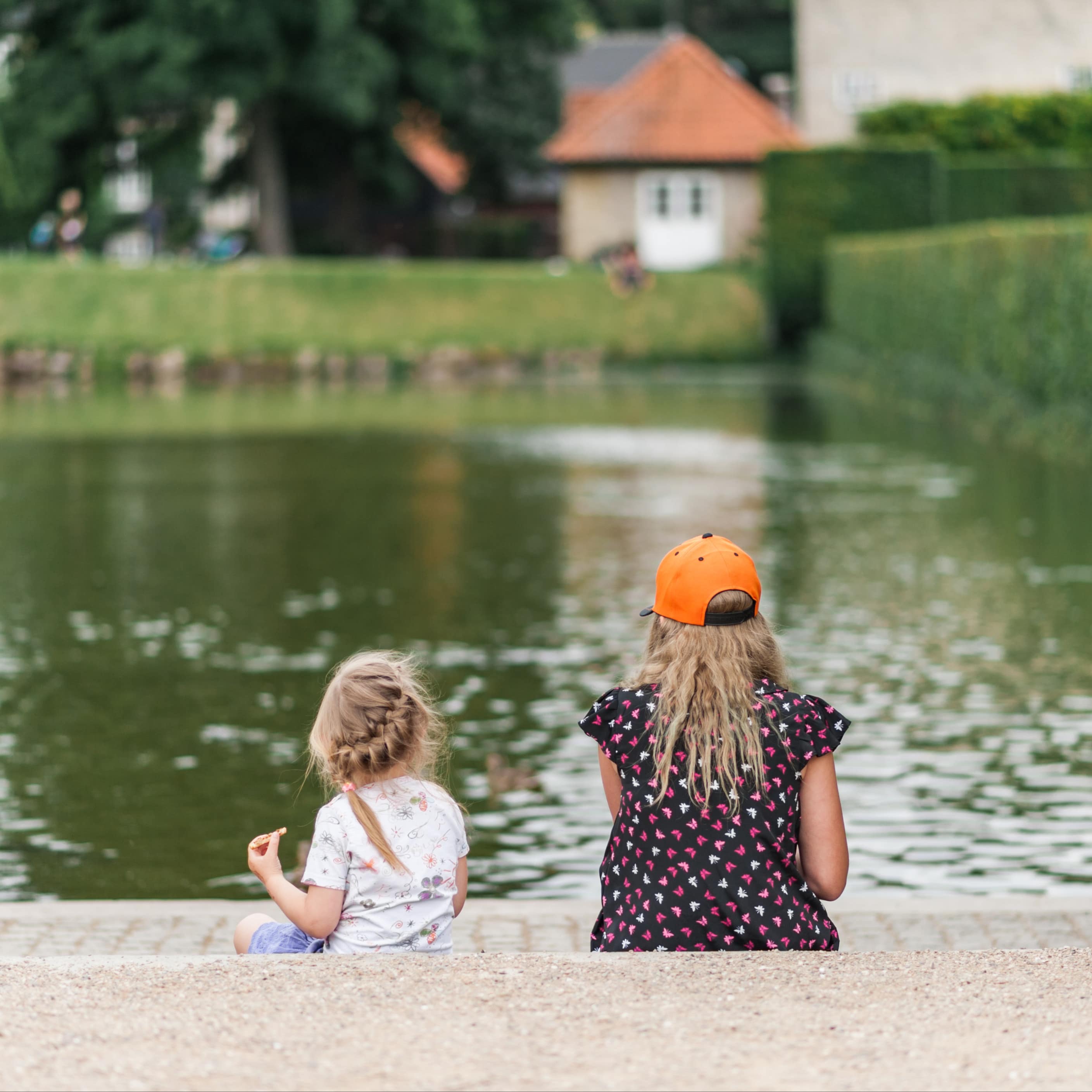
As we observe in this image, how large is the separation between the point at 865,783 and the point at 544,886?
79.4 inches

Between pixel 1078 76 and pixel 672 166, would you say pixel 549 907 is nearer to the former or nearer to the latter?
pixel 672 166

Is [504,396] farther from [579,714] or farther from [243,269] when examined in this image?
[579,714]

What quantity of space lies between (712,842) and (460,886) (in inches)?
25.2

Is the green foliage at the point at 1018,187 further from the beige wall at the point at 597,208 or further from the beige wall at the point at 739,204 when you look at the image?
the beige wall at the point at 597,208

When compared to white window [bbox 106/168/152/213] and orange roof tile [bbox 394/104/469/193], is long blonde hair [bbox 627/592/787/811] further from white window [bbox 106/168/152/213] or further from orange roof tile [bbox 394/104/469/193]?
white window [bbox 106/168/152/213]

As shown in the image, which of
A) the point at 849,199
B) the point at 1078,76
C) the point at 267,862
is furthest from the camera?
the point at 1078,76

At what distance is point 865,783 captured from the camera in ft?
28.7

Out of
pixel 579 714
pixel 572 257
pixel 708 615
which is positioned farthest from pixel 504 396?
pixel 708 615

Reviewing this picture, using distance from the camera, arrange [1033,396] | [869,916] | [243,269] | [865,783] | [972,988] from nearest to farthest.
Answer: [972,988], [869,916], [865,783], [1033,396], [243,269]

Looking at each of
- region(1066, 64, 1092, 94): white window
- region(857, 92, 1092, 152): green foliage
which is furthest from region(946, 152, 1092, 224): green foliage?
region(1066, 64, 1092, 94): white window

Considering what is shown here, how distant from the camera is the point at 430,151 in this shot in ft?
262

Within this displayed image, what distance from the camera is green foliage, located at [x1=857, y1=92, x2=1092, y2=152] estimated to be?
52.9m

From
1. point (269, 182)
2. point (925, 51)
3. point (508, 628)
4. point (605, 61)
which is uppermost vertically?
point (605, 61)

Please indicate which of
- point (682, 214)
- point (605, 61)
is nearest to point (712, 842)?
point (682, 214)
